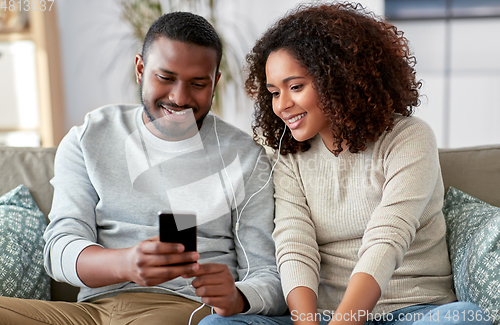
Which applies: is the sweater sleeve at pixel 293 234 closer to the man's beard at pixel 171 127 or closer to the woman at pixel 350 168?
the woman at pixel 350 168

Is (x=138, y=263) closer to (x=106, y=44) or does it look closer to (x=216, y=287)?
(x=216, y=287)

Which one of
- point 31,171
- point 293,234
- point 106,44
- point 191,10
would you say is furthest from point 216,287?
point 106,44

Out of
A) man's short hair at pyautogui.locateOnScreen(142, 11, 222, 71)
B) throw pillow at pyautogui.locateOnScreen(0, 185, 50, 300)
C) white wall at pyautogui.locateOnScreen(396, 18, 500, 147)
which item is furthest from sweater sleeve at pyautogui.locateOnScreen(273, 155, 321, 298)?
white wall at pyautogui.locateOnScreen(396, 18, 500, 147)

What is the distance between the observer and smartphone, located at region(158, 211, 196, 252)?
0.94 meters

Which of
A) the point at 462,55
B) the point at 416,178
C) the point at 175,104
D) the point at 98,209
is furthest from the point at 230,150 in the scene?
the point at 462,55

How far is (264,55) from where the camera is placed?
4.40 feet

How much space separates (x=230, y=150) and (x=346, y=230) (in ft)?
1.37

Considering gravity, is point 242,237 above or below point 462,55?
below

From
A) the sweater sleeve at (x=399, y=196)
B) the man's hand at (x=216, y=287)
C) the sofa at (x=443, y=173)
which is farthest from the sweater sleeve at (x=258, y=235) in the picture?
the sofa at (x=443, y=173)

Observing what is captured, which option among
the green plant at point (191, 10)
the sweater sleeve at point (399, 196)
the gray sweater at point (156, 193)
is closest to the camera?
the sweater sleeve at point (399, 196)

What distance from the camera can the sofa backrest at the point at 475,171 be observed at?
4.78ft

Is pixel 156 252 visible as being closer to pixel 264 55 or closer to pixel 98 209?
pixel 98 209

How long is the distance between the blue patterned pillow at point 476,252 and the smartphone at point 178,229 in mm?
698

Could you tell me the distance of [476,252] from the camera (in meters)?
1.18
